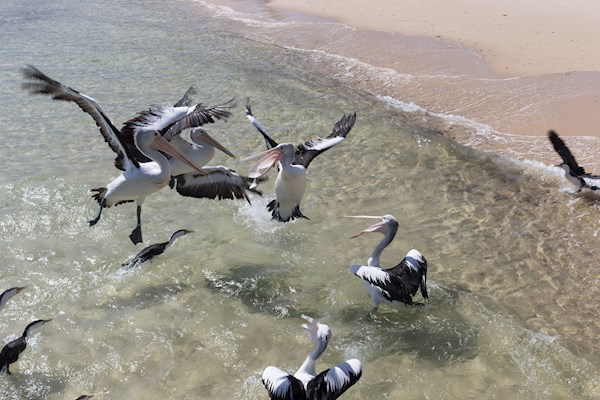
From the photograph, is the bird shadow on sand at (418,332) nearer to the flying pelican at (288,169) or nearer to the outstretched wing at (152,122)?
the flying pelican at (288,169)

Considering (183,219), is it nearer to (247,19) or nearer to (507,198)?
(507,198)

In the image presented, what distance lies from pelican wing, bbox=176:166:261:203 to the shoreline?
3.64m

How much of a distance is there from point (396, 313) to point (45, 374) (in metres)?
2.51

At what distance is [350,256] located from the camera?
556 centimetres

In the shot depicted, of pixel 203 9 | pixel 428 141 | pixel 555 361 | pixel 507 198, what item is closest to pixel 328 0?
pixel 203 9

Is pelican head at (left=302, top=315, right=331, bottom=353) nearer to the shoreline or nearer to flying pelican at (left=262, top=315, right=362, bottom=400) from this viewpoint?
flying pelican at (left=262, top=315, right=362, bottom=400)

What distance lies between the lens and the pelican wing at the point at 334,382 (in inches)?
130

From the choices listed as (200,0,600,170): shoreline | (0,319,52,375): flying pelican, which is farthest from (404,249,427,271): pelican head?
(200,0,600,170): shoreline

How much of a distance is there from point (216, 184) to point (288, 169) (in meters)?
0.68

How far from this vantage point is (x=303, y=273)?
5285mm

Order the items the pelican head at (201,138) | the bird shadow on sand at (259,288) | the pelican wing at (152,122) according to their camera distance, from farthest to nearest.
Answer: the pelican head at (201,138), the pelican wing at (152,122), the bird shadow on sand at (259,288)

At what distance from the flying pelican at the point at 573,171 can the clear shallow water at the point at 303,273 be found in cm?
15

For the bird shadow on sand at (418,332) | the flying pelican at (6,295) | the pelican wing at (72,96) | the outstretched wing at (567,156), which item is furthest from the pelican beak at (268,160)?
the outstretched wing at (567,156)

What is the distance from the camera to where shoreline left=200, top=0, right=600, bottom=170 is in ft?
Result: 26.3
